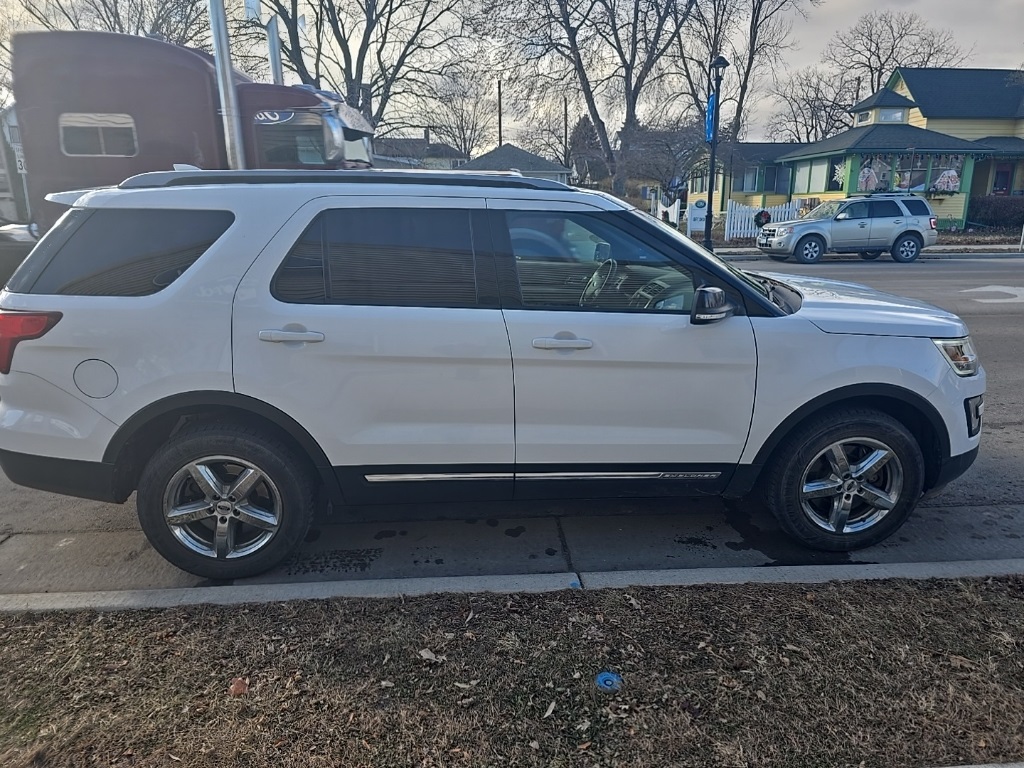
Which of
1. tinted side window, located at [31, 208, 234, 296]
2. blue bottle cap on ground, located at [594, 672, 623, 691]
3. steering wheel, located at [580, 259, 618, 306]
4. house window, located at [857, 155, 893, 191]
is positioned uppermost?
house window, located at [857, 155, 893, 191]

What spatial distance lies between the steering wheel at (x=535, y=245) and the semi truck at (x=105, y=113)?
6487mm

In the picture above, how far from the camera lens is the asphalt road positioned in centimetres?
347

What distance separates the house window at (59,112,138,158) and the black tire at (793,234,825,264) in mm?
16497

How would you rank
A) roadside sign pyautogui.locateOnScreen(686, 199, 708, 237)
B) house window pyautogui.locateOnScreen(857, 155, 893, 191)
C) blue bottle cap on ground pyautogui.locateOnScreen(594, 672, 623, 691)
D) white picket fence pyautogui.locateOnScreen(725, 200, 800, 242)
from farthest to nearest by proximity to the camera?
1. house window pyautogui.locateOnScreen(857, 155, 893, 191)
2. white picket fence pyautogui.locateOnScreen(725, 200, 800, 242)
3. roadside sign pyautogui.locateOnScreen(686, 199, 708, 237)
4. blue bottle cap on ground pyautogui.locateOnScreen(594, 672, 623, 691)

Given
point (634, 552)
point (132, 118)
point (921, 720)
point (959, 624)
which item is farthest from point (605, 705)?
point (132, 118)

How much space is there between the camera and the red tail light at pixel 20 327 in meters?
3.07

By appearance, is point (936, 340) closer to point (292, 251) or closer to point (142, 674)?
point (292, 251)

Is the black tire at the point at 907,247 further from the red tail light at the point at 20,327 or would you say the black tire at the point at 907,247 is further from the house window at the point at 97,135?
the red tail light at the point at 20,327

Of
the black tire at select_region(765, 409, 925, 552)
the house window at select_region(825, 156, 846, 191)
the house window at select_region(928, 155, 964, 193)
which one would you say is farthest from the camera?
the house window at select_region(825, 156, 846, 191)

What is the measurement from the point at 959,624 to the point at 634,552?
1.43 meters

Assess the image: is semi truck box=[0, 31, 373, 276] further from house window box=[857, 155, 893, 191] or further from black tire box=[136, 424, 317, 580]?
house window box=[857, 155, 893, 191]

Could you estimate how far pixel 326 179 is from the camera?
333cm

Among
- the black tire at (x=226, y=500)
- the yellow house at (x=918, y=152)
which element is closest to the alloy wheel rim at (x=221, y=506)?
the black tire at (x=226, y=500)

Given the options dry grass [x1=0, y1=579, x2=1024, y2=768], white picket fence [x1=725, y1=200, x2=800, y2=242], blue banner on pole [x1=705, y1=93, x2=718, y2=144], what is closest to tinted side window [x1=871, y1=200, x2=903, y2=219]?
blue banner on pole [x1=705, y1=93, x2=718, y2=144]
